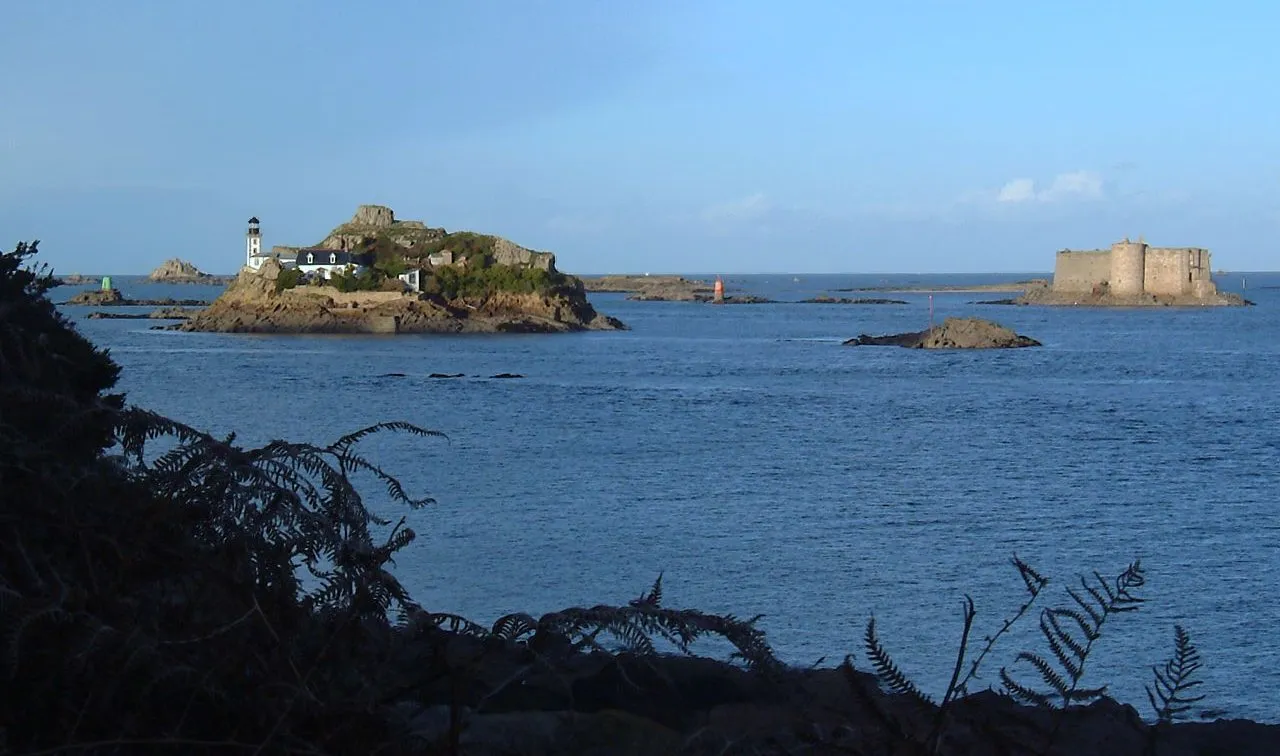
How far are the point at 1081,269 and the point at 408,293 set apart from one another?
219 ft

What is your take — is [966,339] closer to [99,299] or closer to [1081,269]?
[1081,269]

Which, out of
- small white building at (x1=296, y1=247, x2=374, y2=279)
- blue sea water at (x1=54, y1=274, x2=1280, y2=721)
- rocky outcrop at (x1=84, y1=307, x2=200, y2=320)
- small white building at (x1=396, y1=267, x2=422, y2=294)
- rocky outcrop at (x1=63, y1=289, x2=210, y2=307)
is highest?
small white building at (x1=296, y1=247, x2=374, y2=279)

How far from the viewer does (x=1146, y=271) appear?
124 metres

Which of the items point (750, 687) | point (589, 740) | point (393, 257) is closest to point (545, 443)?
point (750, 687)

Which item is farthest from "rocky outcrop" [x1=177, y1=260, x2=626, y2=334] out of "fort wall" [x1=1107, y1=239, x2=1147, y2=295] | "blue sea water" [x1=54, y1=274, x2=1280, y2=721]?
"fort wall" [x1=1107, y1=239, x2=1147, y2=295]

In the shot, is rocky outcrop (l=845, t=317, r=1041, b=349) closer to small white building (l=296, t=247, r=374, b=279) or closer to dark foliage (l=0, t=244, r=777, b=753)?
small white building (l=296, t=247, r=374, b=279)

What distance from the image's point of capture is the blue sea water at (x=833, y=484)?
14.2 meters

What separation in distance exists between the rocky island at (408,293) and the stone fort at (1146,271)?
171 ft

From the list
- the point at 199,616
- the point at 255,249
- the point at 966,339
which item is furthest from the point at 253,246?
the point at 199,616

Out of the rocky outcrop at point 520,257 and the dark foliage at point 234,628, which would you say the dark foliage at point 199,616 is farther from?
the rocky outcrop at point 520,257

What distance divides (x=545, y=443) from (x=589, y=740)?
25.0 m

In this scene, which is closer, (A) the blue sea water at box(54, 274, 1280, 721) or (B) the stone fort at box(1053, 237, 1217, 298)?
(A) the blue sea water at box(54, 274, 1280, 721)

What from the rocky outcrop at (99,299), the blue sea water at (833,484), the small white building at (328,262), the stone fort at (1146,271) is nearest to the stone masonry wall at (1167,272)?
the stone fort at (1146,271)

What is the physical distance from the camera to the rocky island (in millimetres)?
88125
